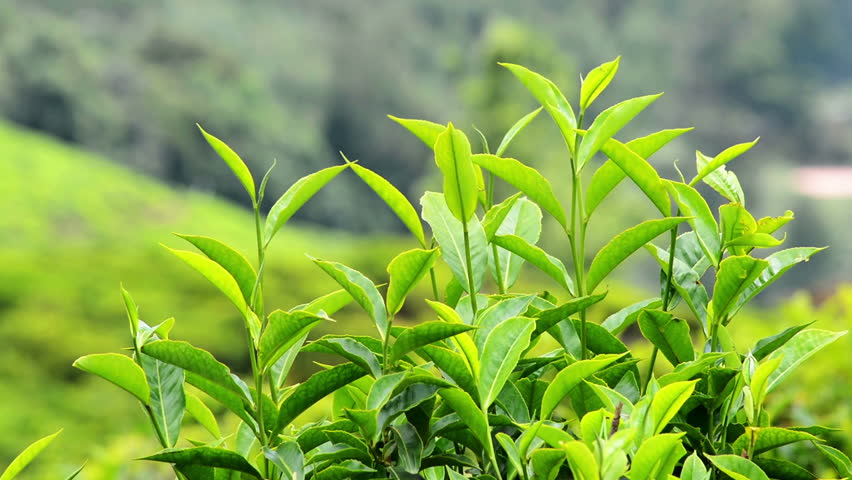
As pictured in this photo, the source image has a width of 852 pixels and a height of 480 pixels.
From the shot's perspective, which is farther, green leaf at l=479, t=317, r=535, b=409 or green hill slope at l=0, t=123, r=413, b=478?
green hill slope at l=0, t=123, r=413, b=478

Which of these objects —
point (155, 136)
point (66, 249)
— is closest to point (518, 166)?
point (66, 249)

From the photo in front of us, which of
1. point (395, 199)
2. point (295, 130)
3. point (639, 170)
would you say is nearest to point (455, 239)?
point (395, 199)

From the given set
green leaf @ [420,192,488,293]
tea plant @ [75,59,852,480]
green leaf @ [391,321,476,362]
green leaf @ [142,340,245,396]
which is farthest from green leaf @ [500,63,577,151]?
green leaf @ [142,340,245,396]

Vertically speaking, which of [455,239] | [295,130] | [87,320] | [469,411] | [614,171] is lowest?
[87,320]

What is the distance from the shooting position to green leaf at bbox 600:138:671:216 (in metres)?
0.70

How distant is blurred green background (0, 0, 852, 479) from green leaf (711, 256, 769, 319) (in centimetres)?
127

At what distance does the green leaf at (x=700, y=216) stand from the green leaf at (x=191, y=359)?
381 millimetres

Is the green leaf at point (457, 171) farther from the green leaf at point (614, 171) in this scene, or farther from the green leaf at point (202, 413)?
the green leaf at point (202, 413)

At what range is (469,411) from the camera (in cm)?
63

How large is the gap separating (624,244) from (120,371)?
411 mm

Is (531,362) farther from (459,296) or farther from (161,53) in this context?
(161,53)

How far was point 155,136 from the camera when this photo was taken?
2223 centimetres

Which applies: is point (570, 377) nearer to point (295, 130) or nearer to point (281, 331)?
point (281, 331)

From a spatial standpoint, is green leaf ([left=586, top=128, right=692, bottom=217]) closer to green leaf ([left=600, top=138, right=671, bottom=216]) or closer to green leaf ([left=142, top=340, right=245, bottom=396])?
green leaf ([left=600, top=138, right=671, bottom=216])
